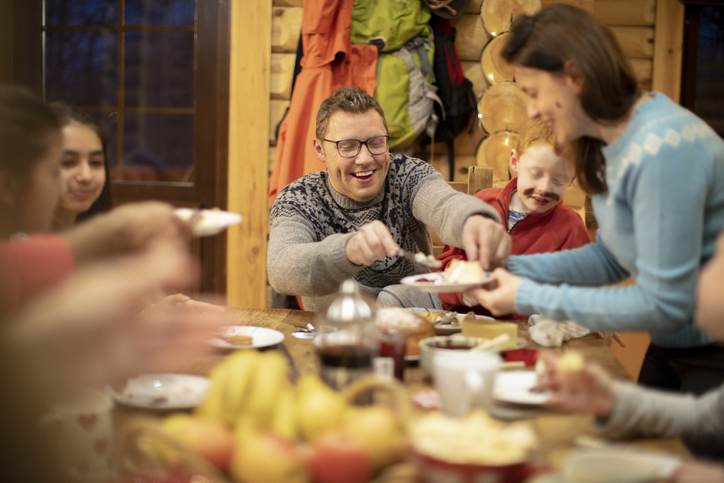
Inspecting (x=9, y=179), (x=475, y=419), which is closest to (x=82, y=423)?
(x=9, y=179)

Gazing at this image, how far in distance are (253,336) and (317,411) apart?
0.89 metres

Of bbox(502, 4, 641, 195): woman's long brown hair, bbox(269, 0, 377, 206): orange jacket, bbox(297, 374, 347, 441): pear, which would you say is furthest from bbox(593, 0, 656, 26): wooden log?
bbox(297, 374, 347, 441): pear

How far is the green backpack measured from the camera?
396cm

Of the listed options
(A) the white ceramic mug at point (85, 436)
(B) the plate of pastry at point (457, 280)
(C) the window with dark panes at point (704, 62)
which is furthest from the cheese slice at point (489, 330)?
(C) the window with dark panes at point (704, 62)

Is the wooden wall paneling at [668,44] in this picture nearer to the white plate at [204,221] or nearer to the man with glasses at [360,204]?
the man with glasses at [360,204]

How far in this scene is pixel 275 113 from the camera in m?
4.31

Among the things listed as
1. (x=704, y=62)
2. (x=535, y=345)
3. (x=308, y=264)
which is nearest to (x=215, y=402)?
(x=535, y=345)

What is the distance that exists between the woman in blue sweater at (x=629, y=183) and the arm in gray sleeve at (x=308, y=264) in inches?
23.8

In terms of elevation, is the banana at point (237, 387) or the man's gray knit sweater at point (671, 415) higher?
the banana at point (237, 387)

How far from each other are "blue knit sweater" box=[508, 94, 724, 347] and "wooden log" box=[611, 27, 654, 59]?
2612 millimetres

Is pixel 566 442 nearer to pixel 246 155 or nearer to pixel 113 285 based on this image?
pixel 113 285

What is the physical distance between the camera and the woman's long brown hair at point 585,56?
1770 mm

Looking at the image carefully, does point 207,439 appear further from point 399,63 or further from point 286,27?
point 286,27

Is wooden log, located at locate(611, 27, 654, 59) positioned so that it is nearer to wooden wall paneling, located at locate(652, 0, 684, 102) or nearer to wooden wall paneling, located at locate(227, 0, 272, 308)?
wooden wall paneling, located at locate(652, 0, 684, 102)
